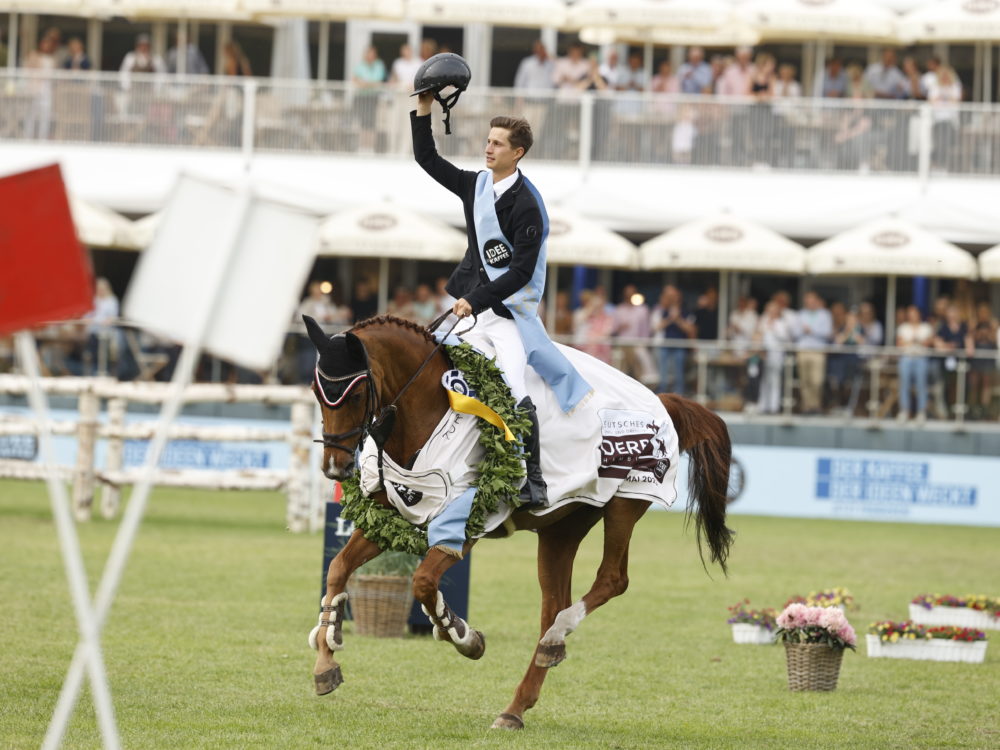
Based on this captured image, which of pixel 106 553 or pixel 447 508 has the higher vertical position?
pixel 447 508

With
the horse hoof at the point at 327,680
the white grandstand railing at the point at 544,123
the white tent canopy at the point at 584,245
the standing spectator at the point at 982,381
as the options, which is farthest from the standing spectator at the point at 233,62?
the horse hoof at the point at 327,680

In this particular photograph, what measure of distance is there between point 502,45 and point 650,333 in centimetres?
997

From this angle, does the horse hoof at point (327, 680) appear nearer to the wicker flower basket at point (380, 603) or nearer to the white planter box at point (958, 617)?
the wicker flower basket at point (380, 603)

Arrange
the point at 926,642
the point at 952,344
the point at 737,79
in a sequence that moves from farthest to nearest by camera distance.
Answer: the point at 737,79 → the point at 952,344 → the point at 926,642

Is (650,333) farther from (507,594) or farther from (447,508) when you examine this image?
(447,508)

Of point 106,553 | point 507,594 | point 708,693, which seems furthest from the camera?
point 106,553

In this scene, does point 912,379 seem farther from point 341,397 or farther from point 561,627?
point 341,397

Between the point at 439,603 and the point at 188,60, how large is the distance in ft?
86.7

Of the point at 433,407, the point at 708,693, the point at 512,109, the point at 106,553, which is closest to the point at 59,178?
the point at 433,407

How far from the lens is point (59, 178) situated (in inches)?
201

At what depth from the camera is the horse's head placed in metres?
7.64

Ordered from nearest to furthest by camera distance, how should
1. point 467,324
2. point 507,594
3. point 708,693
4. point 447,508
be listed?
point 447,508 → point 467,324 → point 708,693 → point 507,594

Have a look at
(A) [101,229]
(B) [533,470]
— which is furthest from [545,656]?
(A) [101,229]

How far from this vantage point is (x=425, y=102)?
346 inches
